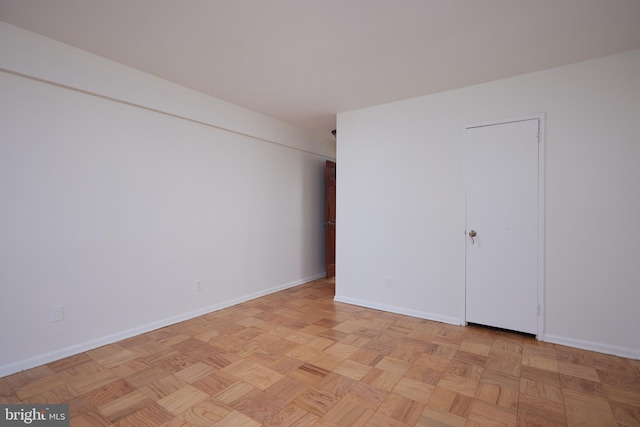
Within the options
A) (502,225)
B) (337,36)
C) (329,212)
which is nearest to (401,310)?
(502,225)

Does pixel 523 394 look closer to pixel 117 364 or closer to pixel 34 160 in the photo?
pixel 117 364

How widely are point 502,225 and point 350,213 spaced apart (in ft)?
5.83

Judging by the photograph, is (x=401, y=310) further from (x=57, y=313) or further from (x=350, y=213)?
(x=57, y=313)

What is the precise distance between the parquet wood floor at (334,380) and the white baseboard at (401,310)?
0.18 metres

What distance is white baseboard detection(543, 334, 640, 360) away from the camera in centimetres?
259

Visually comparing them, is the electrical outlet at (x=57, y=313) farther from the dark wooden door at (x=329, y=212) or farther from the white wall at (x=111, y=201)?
the dark wooden door at (x=329, y=212)

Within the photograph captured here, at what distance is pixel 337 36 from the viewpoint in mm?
2412

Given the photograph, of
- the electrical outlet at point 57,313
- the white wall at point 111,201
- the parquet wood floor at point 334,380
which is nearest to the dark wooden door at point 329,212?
the white wall at point 111,201

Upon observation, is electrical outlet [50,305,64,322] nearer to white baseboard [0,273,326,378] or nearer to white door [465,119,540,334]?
white baseboard [0,273,326,378]

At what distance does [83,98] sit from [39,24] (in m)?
0.57

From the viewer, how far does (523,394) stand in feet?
6.83

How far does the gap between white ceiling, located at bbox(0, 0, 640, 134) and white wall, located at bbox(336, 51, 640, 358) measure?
0.28m

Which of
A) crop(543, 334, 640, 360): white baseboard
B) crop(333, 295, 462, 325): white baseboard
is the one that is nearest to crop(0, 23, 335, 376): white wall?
crop(333, 295, 462, 325): white baseboard

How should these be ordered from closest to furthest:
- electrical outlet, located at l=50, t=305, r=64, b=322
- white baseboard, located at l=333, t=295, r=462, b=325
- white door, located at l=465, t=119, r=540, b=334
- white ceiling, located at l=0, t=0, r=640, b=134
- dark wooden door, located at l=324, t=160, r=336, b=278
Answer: white ceiling, located at l=0, t=0, r=640, b=134, electrical outlet, located at l=50, t=305, r=64, b=322, white door, located at l=465, t=119, r=540, b=334, white baseboard, located at l=333, t=295, r=462, b=325, dark wooden door, located at l=324, t=160, r=336, b=278
